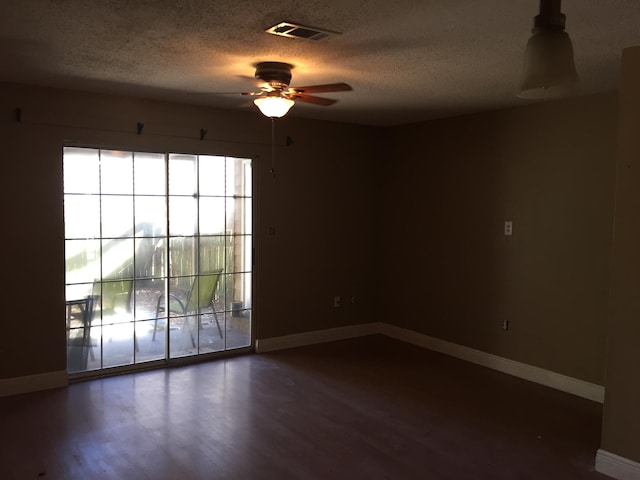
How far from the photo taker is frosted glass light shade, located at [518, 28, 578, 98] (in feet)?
5.28

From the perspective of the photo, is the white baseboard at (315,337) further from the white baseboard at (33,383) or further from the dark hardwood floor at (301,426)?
the white baseboard at (33,383)

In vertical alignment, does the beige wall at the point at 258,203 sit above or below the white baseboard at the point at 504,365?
above

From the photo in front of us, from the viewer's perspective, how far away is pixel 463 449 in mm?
3418

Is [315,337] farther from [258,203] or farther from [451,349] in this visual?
[258,203]

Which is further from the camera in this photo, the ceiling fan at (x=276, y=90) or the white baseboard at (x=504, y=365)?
the white baseboard at (x=504, y=365)

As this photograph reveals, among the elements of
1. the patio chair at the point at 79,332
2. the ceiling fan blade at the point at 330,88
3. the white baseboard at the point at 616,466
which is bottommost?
the white baseboard at the point at 616,466

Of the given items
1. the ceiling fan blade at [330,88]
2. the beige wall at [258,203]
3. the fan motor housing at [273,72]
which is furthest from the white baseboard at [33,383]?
the ceiling fan blade at [330,88]

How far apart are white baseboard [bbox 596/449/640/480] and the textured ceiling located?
232 centimetres

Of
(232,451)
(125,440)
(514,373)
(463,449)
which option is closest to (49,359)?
(125,440)

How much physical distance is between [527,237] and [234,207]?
9.15ft

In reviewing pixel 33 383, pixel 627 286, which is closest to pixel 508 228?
pixel 627 286

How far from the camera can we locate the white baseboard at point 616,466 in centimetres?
298

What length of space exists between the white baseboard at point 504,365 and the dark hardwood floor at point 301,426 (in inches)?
4.5

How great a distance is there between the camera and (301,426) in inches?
147
